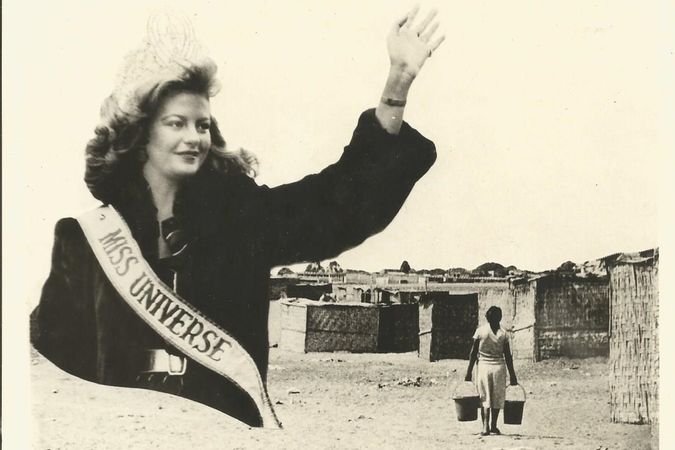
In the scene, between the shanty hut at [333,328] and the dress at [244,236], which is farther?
the shanty hut at [333,328]

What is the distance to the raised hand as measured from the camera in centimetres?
606

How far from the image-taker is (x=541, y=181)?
618 cm

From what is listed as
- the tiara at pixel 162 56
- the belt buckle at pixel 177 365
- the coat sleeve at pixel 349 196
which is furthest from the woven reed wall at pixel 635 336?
the tiara at pixel 162 56

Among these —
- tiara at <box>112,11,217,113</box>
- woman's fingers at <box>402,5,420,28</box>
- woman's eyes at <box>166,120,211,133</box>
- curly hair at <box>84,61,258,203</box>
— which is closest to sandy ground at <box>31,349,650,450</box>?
curly hair at <box>84,61,258,203</box>

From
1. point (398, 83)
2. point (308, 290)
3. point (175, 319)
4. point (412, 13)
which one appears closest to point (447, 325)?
point (308, 290)

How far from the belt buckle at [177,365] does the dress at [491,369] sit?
1748 mm

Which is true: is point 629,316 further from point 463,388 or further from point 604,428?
point 463,388

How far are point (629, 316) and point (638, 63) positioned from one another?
4.98ft

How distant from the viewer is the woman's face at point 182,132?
20.1 ft

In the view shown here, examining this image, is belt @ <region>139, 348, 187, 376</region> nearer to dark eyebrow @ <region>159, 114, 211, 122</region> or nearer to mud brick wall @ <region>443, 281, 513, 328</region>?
dark eyebrow @ <region>159, 114, 211, 122</region>

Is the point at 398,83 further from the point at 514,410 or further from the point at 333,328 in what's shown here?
the point at 514,410

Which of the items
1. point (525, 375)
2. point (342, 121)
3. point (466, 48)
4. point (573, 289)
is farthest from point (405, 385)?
point (466, 48)

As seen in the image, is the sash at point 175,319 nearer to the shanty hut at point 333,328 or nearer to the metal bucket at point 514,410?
the shanty hut at point 333,328

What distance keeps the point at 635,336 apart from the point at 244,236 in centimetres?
243
